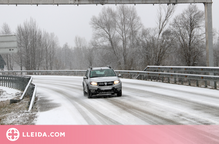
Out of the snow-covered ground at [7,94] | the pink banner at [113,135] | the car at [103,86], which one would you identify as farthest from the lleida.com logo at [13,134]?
the snow-covered ground at [7,94]

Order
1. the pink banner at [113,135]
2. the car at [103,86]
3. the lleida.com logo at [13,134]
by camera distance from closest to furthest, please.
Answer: the pink banner at [113,135]
the lleida.com logo at [13,134]
the car at [103,86]

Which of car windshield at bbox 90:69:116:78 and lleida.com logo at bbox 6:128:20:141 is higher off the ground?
car windshield at bbox 90:69:116:78

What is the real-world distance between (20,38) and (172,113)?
63682 millimetres

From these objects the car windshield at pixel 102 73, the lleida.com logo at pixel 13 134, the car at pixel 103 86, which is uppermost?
the car windshield at pixel 102 73

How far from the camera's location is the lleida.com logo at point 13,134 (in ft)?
21.1

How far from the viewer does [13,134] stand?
6.74 m

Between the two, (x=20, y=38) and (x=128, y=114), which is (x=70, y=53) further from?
(x=128, y=114)

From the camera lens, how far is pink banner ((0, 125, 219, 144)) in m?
5.73

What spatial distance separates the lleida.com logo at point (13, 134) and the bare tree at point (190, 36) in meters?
41.9

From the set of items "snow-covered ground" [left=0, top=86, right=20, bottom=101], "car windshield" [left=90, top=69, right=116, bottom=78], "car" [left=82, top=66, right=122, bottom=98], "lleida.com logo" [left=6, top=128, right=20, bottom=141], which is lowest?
"snow-covered ground" [left=0, top=86, right=20, bottom=101]

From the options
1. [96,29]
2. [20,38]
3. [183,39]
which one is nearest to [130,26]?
[96,29]

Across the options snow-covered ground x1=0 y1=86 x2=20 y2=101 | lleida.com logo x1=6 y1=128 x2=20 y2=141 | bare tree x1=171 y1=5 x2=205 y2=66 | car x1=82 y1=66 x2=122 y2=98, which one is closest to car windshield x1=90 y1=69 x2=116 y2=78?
car x1=82 y1=66 x2=122 y2=98

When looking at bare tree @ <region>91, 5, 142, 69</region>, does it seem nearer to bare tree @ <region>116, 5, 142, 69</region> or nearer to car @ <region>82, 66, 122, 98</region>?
bare tree @ <region>116, 5, 142, 69</region>

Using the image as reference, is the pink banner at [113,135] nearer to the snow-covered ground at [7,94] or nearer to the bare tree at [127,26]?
the snow-covered ground at [7,94]
